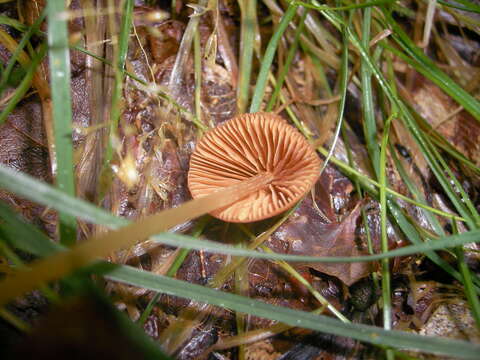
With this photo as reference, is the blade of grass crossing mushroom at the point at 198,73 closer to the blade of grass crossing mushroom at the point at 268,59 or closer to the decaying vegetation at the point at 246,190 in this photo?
the decaying vegetation at the point at 246,190

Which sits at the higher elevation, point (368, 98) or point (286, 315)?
point (368, 98)

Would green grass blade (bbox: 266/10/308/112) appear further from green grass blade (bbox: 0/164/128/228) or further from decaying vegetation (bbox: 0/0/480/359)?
green grass blade (bbox: 0/164/128/228)

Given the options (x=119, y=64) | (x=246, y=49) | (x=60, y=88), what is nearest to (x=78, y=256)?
(x=60, y=88)

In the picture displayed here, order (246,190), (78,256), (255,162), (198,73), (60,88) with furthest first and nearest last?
1. (198,73)
2. (255,162)
3. (246,190)
4. (60,88)
5. (78,256)

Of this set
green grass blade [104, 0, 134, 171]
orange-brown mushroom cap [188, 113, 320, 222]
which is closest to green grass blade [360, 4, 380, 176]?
orange-brown mushroom cap [188, 113, 320, 222]

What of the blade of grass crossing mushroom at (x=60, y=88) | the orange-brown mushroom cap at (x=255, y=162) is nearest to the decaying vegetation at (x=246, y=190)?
the blade of grass crossing mushroom at (x=60, y=88)

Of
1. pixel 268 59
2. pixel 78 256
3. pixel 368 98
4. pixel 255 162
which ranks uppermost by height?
pixel 268 59

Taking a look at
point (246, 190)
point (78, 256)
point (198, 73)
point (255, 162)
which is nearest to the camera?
point (78, 256)

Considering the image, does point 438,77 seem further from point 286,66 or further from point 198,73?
point 198,73

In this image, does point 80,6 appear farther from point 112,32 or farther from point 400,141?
point 400,141

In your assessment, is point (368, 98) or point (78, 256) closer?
point (78, 256)
